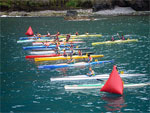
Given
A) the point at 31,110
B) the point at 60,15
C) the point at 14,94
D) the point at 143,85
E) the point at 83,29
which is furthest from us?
the point at 60,15

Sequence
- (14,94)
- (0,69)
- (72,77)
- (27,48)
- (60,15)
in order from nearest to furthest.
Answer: (14,94) → (72,77) → (0,69) → (27,48) → (60,15)

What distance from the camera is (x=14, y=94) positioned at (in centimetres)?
2923

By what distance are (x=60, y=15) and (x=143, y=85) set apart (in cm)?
8650

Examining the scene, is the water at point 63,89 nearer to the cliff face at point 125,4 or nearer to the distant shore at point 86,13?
the distant shore at point 86,13

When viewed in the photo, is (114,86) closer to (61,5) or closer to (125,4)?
(125,4)

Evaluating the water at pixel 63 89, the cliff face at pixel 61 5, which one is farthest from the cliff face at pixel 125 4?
the water at pixel 63 89

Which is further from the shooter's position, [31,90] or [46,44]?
[46,44]

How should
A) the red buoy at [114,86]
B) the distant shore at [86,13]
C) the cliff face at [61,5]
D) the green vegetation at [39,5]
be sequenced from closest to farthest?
1. the red buoy at [114,86]
2. the distant shore at [86,13]
3. the cliff face at [61,5]
4. the green vegetation at [39,5]

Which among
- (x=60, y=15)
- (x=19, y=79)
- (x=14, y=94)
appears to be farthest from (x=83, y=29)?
(x=14, y=94)

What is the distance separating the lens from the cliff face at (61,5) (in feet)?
394

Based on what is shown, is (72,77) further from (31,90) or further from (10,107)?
(10,107)

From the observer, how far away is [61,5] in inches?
5162

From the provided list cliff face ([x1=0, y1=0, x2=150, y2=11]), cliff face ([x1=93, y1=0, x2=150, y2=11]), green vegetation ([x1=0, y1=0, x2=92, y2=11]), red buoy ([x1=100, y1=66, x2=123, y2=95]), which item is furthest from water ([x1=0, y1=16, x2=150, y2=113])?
green vegetation ([x1=0, y1=0, x2=92, y2=11])

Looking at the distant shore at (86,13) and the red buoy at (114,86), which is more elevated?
the distant shore at (86,13)
